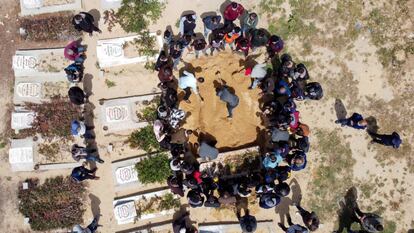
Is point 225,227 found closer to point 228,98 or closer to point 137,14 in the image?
point 228,98

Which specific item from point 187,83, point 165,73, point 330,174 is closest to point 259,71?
point 187,83

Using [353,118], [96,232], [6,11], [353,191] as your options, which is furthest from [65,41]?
[353,191]

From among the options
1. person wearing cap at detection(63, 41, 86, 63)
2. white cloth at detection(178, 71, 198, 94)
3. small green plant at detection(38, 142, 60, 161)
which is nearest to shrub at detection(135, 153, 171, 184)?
white cloth at detection(178, 71, 198, 94)

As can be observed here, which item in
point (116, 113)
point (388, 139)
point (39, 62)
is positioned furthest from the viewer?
point (39, 62)

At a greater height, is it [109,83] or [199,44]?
[199,44]

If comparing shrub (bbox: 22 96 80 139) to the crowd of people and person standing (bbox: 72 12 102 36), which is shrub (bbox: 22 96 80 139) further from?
person standing (bbox: 72 12 102 36)

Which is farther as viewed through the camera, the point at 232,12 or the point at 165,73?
the point at 232,12

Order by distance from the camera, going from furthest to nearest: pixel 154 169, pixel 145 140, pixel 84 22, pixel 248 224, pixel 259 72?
pixel 145 140, pixel 154 169, pixel 259 72, pixel 84 22, pixel 248 224

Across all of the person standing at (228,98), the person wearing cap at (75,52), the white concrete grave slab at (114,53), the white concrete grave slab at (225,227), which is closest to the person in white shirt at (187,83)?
the person standing at (228,98)
